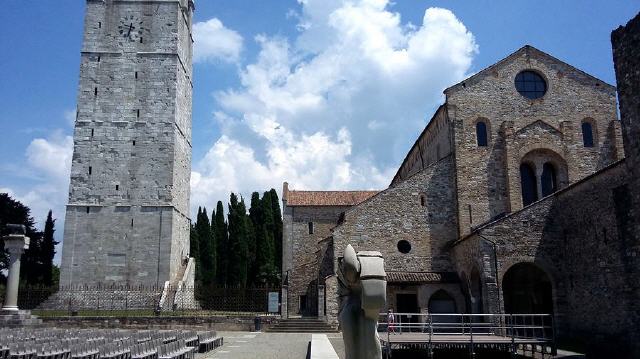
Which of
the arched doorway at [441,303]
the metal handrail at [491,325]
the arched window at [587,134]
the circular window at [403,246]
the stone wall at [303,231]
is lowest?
the metal handrail at [491,325]

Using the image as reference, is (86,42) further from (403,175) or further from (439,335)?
(439,335)

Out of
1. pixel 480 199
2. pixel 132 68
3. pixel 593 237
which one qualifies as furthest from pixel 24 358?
pixel 132 68

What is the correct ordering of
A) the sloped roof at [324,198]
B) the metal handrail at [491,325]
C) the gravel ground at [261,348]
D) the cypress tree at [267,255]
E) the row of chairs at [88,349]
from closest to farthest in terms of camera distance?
1. the row of chairs at [88,349]
2. the gravel ground at [261,348]
3. the metal handrail at [491,325]
4. the sloped roof at [324,198]
5. the cypress tree at [267,255]

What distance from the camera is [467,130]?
1129 inches

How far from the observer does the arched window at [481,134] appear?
28.8 meters

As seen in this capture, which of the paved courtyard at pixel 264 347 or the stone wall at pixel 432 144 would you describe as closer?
the paved courtyard at pixel 264 347

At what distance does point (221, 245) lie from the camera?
5147 cm

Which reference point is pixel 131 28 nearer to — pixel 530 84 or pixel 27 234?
pixel 27 234

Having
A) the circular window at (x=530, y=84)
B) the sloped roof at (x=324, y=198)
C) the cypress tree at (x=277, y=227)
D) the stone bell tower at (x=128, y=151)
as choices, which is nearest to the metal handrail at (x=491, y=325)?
the circular window at (x=530, y=84)

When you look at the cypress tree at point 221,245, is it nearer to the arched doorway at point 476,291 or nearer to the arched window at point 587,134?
the arched doorway at point 476,291

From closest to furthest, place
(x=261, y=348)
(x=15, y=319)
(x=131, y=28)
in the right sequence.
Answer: (x=261, y=348)
(x=15, y=319)
(x=131, y=28)

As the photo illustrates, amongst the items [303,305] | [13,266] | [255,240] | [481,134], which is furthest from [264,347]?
[255,240]

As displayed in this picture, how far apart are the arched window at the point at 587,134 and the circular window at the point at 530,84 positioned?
9.66 ft

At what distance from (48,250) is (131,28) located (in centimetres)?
2378
